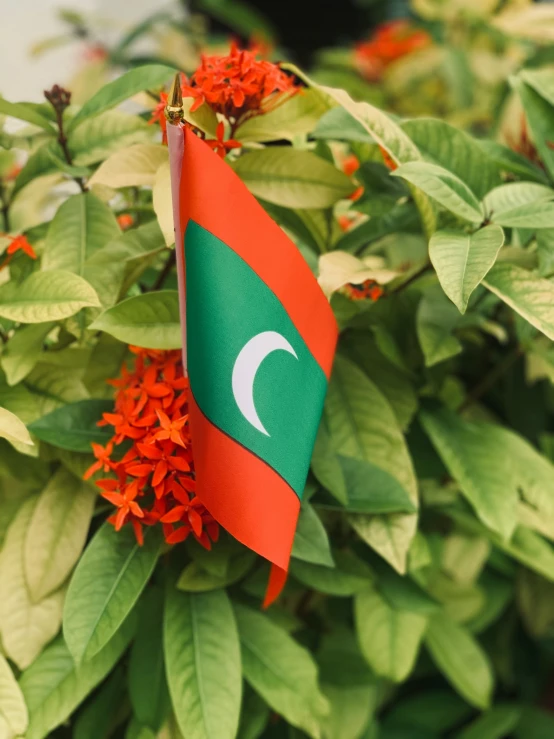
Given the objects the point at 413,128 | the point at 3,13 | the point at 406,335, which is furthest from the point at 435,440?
the point at 3,13

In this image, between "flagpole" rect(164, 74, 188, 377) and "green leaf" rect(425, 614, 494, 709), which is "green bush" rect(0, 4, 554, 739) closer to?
"flagpole" rect(164, 74, 188, 377)

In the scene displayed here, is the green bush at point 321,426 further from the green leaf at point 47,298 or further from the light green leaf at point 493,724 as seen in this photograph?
the light green leaf at point 493,724

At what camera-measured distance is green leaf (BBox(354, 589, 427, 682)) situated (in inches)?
28.5

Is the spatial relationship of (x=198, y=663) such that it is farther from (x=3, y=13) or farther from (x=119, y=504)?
(x=3, y=13)

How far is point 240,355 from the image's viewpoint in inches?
19.6

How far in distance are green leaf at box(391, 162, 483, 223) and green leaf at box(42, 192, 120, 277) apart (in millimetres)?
267

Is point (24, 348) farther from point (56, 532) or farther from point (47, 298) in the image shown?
point (56, 532)

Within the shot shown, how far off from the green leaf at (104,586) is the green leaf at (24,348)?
0.15m

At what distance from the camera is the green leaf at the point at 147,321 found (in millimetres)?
552

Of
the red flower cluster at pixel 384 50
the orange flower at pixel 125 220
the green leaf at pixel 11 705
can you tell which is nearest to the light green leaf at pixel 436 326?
the orange flower at pixel 125 220

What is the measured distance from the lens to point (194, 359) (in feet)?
1.61

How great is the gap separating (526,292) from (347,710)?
1.78 ft

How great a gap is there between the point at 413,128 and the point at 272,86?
161mm

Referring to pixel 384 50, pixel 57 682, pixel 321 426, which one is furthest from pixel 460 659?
pixel 384 50
